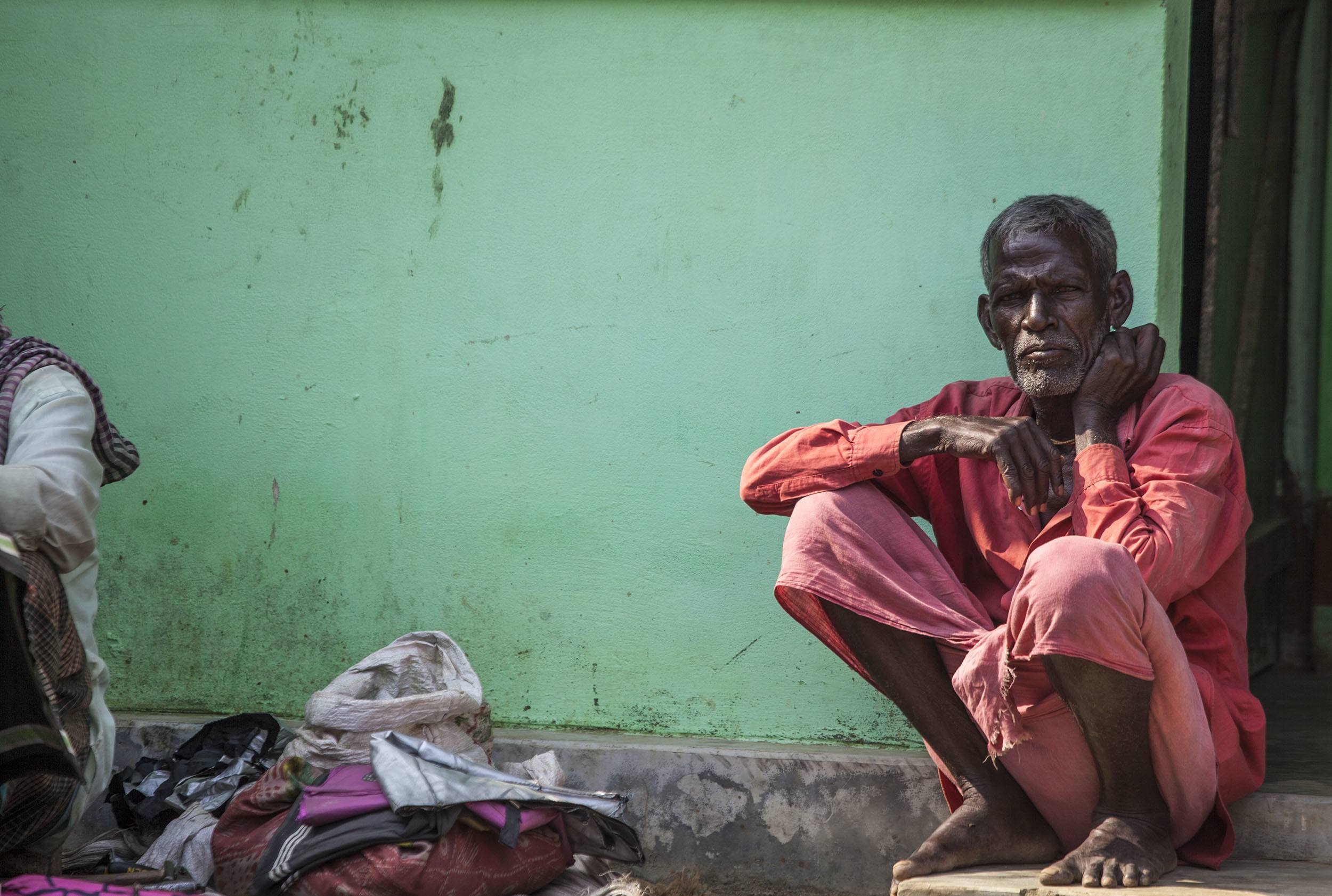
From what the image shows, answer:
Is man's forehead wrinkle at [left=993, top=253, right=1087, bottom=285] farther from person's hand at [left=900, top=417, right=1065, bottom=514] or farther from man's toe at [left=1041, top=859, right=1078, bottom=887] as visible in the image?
man's toe at [left=1041, top=859, right=1078, bottom=887]

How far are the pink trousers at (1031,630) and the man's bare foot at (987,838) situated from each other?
0.04 m

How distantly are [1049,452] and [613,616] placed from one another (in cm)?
131

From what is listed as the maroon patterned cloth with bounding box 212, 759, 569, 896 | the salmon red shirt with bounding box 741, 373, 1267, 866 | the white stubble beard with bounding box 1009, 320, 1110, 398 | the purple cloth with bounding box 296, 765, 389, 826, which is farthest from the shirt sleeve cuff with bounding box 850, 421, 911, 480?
the purple cloth with bounding box 296, 765, 389, 826

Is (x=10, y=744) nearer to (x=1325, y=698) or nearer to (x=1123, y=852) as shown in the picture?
(x=1123, y=852)

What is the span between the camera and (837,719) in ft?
10.6

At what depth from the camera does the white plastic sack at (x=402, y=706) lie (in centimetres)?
289

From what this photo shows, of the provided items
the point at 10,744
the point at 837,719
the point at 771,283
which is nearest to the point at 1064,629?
the point at 837,719

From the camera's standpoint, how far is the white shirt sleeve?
2.47 metres

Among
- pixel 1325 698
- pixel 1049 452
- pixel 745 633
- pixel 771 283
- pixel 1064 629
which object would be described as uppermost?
pixel 771 283

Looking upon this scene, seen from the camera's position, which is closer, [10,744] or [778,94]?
[10,744]

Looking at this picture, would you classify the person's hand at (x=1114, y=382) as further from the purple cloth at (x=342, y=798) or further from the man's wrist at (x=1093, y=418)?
the purple cloth at (x=342, y=798)

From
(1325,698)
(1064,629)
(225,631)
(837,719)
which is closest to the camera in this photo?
(1064,629)

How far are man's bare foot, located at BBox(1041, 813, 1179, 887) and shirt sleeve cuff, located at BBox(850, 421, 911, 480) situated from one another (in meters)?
0.83

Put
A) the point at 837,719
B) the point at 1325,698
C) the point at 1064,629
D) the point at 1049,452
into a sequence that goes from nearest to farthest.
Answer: the point at 1064,629 < the point at 1049,452 < the point at 837,719 < the point at 1325,698
